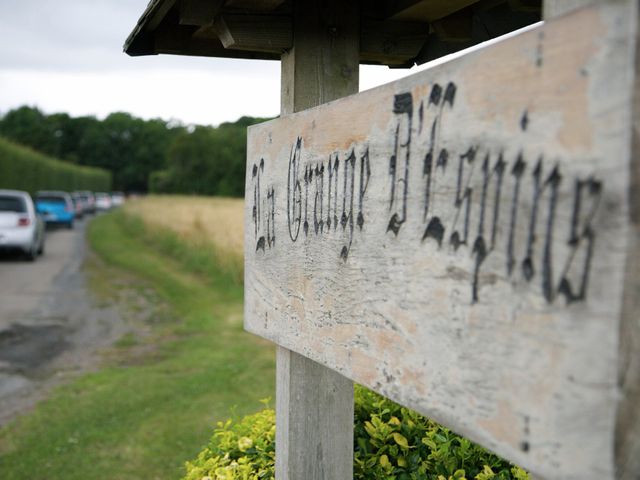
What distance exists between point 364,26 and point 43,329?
23.1 feet

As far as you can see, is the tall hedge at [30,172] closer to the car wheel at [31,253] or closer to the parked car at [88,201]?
the parked car at [88,201]

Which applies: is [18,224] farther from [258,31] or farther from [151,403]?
[258,31]

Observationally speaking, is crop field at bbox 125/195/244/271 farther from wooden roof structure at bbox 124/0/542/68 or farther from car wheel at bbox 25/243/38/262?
wooden roof structure at bbox 124/0/542/68

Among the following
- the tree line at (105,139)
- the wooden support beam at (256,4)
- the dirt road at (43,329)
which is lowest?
the dirt road at (43,329)

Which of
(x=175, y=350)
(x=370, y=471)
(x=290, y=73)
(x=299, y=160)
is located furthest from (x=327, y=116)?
(x=175, y=350)

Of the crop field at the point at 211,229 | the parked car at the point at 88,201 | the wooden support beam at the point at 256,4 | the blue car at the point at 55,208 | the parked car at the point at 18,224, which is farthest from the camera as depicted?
the parked car at the point at 88,201

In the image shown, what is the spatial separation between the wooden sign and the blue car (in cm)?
2627

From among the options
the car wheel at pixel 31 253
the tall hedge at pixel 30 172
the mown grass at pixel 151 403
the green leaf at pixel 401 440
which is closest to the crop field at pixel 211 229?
the mown grass at pixel 151 403

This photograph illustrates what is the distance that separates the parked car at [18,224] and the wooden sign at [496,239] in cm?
1426

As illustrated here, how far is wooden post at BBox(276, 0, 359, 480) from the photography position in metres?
2.44

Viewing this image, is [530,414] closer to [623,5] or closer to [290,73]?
[623,5]

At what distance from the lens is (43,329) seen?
848 cm

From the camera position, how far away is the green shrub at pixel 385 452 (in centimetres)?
260

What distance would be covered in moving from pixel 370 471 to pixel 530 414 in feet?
5.54
